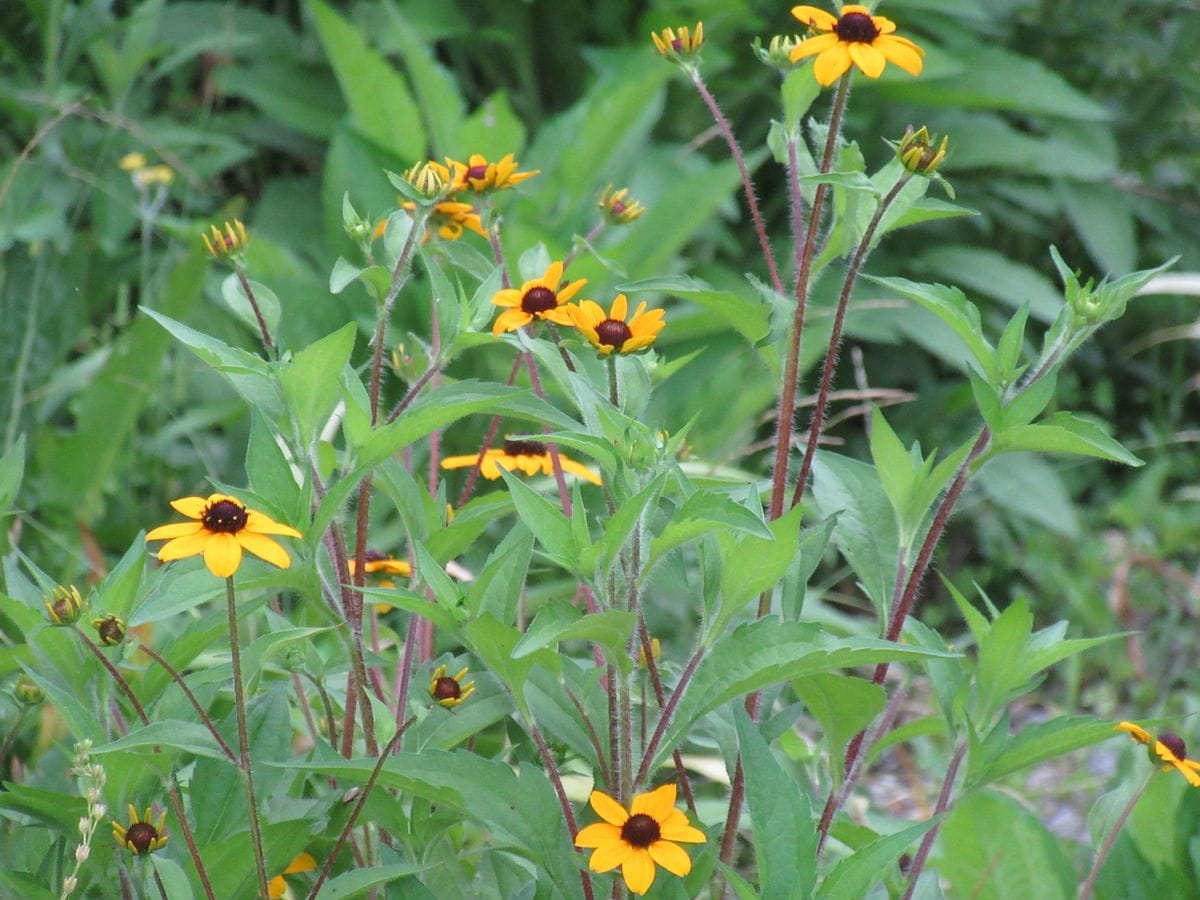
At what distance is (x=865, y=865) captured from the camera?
86cm

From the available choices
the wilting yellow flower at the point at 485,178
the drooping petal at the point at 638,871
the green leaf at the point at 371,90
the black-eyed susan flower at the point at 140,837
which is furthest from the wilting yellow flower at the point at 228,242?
the green leaf at the point at 371,90

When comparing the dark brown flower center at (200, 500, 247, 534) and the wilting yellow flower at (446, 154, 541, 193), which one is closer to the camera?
the dark brown flower center at (200, 500, 247, 534)

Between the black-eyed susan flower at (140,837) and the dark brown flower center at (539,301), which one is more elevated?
the dark brown flower center at (539,301)

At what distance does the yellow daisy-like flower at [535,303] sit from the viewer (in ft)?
3.17

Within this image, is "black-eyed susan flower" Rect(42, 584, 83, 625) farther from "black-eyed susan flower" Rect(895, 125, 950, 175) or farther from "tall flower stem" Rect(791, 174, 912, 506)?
"black-eyed susan flower" Rect(895, 125, 950, 175)

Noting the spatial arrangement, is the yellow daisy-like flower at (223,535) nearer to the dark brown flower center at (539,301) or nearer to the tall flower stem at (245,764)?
the tall flower stem at (245,764)

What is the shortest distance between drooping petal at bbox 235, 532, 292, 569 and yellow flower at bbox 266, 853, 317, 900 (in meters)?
0.29

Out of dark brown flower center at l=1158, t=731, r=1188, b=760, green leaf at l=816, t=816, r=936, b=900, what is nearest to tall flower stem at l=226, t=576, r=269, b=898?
green leaf at l=816, t=816, r=936, b=900

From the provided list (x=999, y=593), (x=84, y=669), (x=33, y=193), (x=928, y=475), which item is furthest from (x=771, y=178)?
(x=84, y=669)

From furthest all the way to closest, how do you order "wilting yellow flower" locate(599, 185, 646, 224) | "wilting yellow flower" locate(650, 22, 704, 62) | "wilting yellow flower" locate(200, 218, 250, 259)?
"wilting yellow flower" locate(599, 185, 646, 224), "wilting yellow flower" locate(650, 22, 704, 62), "wilting yellow flower" locate(200, 218, 250, 259)

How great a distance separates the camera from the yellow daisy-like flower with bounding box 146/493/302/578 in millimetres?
793

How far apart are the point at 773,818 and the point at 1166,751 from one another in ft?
1.21

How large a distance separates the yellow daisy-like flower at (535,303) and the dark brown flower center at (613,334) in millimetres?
30

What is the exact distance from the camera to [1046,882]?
1395 mm
